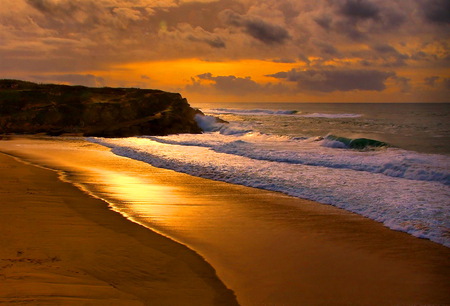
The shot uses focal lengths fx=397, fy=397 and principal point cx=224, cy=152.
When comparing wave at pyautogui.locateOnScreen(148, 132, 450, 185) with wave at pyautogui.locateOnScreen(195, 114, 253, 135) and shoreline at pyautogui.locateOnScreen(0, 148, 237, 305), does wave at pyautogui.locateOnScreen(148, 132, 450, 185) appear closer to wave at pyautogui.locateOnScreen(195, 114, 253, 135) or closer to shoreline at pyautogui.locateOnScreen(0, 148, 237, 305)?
shoreline at pyautogui.locateOnScreen(0, 148, 237, 305)

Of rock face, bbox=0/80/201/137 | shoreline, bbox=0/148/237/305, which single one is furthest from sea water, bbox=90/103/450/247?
rock face, bbox=0/80/201/137

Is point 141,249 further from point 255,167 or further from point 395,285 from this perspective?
point 255,167

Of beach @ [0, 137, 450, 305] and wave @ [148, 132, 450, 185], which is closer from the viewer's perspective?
beach @ [0, 137, 450, 305]

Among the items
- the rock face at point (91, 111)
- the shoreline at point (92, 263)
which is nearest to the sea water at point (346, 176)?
the shoreline at point (92, 263)

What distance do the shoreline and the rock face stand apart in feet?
70.7

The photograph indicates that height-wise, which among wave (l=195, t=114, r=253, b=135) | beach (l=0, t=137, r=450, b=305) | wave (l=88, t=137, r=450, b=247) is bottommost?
beach (l=0, t=137, r=450, b=305)

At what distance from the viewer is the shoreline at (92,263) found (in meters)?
4.17

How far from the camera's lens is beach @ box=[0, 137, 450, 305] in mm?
4371

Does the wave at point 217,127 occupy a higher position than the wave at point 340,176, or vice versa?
the wave at point 217,127

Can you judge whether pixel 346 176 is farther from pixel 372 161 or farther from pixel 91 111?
pixel 91 111

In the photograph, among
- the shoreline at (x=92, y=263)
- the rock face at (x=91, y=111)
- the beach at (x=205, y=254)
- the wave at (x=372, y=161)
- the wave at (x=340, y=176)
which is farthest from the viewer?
the rock face at (x=91, y=111)

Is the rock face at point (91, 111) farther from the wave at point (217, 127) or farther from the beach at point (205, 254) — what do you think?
the beach at point (205, 254)

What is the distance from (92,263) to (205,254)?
1.56 m

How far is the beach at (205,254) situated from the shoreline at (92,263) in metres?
0.01
